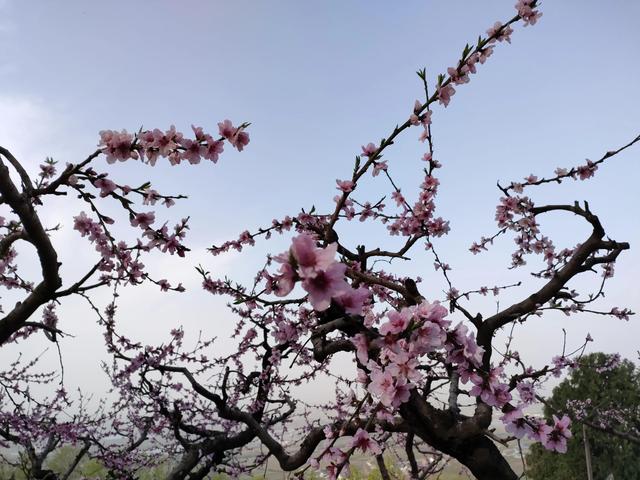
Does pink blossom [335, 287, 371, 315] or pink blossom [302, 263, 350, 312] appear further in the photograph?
pink blossom [335, 287, 371, 315]

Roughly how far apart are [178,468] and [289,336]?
2465 millimetres

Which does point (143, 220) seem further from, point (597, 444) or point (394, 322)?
point (597, 444)

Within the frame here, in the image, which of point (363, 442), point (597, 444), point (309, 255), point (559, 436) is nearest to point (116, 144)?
point (309, 255)

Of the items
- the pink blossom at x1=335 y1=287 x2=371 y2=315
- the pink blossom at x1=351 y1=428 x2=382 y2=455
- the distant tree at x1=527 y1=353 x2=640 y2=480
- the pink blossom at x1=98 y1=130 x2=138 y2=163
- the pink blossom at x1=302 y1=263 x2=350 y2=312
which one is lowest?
the pink blossom at x1=351 y1=428 x2=382 y2=455

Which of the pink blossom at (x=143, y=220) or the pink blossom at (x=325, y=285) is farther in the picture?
the pink blossom at (x=143, y=220)

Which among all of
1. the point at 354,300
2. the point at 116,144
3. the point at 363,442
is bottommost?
the point at 363,442

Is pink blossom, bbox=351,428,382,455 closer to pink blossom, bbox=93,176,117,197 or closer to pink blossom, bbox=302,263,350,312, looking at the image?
pink blossom, bbox=302,263,350,312

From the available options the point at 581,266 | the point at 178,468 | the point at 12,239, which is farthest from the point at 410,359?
the point at 178,468

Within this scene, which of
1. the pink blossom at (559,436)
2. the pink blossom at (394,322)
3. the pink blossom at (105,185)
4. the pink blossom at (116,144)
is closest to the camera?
the pink blossom at (394,322)

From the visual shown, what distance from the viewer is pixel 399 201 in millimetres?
5168

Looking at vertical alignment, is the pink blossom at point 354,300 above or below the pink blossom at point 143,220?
below

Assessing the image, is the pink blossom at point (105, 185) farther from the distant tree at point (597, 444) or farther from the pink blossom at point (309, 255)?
the distant tree at point (597, 444)

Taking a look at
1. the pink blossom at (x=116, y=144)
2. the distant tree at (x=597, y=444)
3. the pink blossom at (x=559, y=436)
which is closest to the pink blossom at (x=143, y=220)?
the pink blossom at (x=116, y=144)

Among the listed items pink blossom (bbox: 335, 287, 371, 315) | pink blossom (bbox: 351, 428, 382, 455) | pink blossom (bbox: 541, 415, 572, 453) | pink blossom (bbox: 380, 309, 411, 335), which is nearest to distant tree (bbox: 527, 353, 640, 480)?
pink blossom (bbox: 541, 415, 572, 453)
